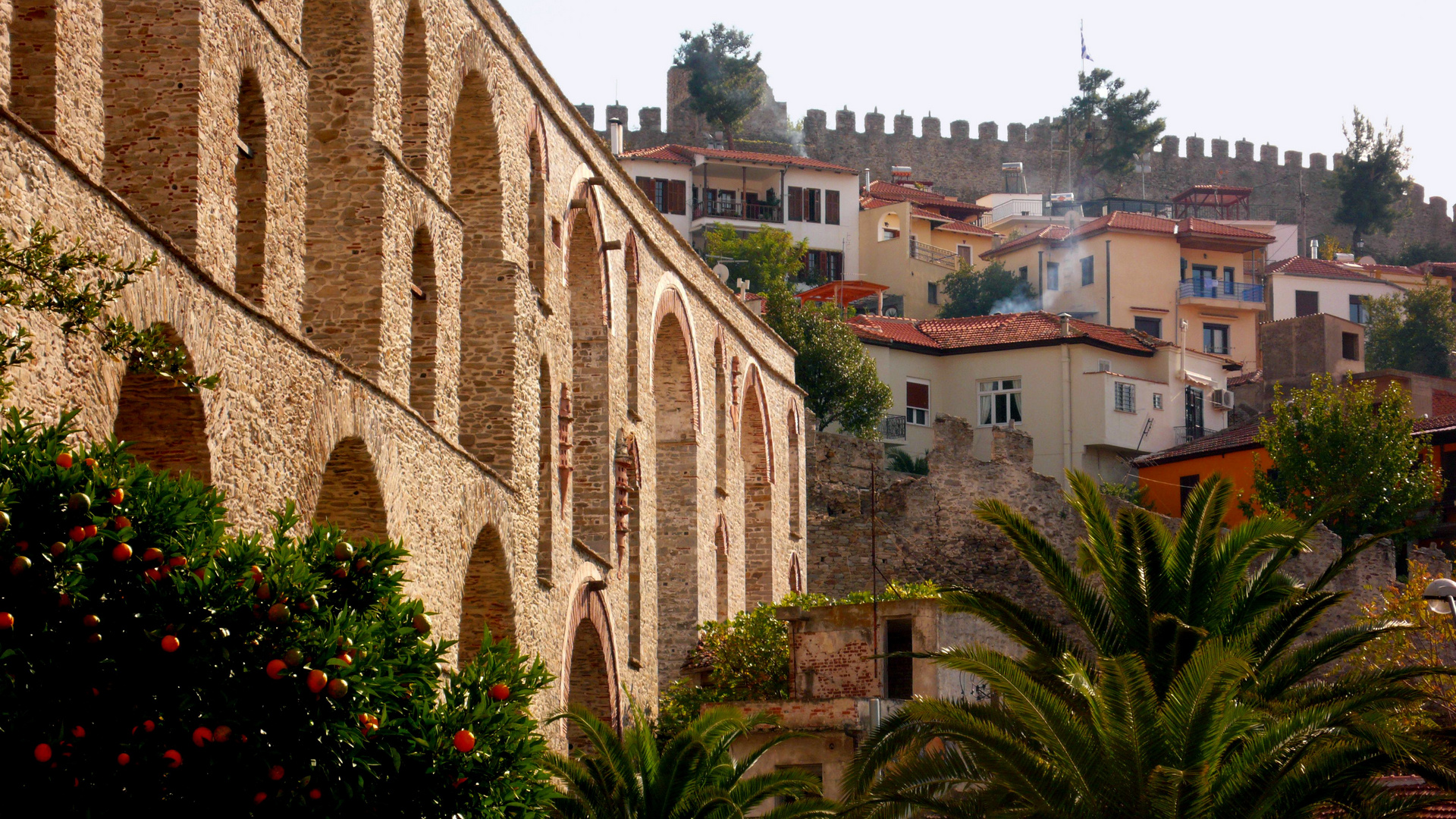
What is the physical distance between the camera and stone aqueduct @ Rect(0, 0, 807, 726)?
17281 millimetres

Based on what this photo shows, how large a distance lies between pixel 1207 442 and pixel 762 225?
17.2m

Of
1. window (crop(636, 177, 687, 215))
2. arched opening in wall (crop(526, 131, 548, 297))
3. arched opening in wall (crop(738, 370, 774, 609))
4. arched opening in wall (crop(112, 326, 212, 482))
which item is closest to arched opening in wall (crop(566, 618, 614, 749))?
arched opening in wall (crop(526, 131, 548, 297))

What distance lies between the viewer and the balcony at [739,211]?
70625 mm

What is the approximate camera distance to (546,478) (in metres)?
28.4

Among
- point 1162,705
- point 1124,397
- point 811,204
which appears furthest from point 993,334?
point 1162,705

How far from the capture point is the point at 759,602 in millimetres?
42781

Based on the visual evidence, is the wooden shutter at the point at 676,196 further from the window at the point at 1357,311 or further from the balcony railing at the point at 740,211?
the window at the point at 1357,311

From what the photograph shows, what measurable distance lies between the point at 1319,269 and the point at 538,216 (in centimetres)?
5134

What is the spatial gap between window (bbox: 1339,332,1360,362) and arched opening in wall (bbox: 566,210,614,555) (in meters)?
37.1

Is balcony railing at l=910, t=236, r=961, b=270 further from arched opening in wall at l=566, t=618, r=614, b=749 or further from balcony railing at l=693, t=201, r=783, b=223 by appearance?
arched opening in wall at l=566, t=618, r=614, b=749

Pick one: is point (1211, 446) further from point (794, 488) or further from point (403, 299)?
point (403, 299)

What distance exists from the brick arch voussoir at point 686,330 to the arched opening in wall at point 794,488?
26.1 ft

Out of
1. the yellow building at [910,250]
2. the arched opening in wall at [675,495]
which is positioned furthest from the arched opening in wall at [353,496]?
the yellow building at [910,250]

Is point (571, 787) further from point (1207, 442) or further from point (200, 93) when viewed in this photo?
point (1207, 442)
